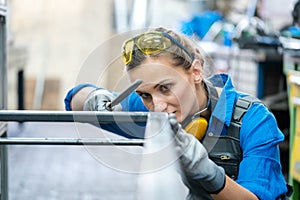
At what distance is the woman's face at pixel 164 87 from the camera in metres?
1.92

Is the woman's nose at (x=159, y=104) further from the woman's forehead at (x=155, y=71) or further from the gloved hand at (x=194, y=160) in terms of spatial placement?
the gloved hand at (x=194, y=160)

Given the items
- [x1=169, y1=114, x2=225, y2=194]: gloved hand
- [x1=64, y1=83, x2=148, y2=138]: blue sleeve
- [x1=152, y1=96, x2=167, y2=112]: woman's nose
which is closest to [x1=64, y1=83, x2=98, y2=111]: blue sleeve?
[x1=64, y1=83, x2=148, y2=138]: blue sleeve

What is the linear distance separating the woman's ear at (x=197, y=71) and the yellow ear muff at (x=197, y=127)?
0.13 meters

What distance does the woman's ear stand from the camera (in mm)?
2054

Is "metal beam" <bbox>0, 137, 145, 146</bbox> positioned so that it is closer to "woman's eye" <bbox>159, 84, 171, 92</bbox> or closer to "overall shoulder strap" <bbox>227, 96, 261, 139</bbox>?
"woman's eye" <bbox>159, 84, 171, 92</bbox>

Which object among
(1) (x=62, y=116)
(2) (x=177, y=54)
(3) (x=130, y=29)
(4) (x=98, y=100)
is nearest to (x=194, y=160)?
(1) (x=62, y=116)

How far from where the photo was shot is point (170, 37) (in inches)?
79.2

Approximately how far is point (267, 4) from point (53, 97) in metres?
3.53

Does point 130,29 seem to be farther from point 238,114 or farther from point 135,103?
point 238,114

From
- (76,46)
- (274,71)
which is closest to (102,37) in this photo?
(76,46)

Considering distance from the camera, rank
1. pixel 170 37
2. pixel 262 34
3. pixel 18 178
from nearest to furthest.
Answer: pixel 170 37
pixel 18 178
pixel 262 34

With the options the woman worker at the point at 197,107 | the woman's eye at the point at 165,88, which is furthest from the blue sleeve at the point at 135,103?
the woman's eye at the point at 165,88

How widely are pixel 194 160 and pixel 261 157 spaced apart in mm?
394

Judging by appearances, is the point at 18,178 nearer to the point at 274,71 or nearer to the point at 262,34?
the point at 262,34
